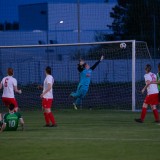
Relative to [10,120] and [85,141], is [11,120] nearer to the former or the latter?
[10,120]

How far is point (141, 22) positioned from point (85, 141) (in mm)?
24133

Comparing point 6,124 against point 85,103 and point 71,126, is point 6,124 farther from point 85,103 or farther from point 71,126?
point 85,103

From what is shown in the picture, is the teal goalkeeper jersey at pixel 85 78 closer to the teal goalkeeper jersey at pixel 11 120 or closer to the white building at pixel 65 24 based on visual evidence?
the white building at pixel 65 24

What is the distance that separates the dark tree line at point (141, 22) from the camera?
135 ft

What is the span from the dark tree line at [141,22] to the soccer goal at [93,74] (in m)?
4.80

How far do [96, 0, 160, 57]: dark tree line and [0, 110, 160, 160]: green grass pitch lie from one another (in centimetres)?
1556

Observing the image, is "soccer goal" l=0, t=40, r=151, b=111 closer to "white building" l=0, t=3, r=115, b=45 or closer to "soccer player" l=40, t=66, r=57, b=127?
"white building" l=0, t=3, r=115, b=45

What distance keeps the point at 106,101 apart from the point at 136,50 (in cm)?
325

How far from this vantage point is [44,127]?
75.0ft

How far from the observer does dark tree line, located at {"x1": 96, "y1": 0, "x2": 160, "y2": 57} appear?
41062 millimetres

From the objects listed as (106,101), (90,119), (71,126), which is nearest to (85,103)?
(106,101)

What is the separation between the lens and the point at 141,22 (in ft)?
136

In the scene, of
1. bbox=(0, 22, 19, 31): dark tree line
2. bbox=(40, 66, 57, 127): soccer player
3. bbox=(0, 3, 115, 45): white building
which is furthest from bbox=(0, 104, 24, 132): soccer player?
bbox=(0, 22, 19, 31): dark tree line

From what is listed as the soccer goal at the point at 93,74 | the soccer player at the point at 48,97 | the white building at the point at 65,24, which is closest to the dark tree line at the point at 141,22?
the white building at the point at 65,24
